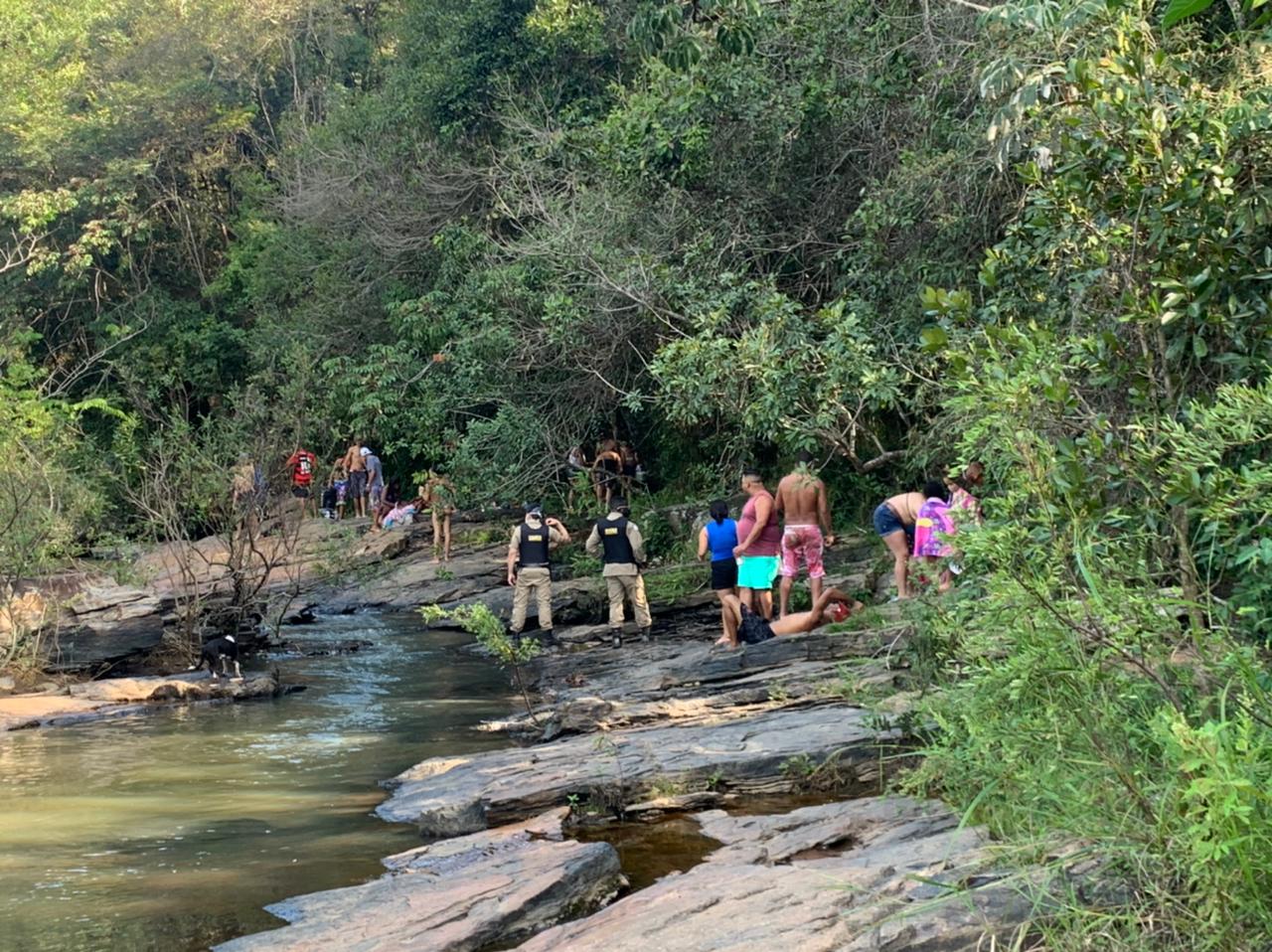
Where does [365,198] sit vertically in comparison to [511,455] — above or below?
above

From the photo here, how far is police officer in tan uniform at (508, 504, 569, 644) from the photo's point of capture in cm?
1741

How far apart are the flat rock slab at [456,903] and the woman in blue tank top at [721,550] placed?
22.2 ft

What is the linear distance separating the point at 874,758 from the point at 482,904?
330cm

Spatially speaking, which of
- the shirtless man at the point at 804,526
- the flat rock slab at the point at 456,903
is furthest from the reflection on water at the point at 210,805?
the shirtless man at the point at 804,526

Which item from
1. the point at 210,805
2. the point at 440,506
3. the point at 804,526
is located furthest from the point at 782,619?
the point at 440,506

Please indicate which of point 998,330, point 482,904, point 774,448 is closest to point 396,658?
point 774,448

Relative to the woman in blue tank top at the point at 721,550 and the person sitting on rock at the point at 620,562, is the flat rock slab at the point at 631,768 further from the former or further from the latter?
the person sitting on rock at the point at 620,562

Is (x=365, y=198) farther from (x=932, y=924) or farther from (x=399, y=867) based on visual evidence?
(x=932, y=924)

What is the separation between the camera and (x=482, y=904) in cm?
674

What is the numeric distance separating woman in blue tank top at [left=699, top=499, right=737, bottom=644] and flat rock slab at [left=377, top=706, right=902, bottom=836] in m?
4.20

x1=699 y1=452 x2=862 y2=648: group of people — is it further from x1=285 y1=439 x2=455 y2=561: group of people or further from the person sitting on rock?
x1=285 y1=439 x2=455 y2=561: group of people

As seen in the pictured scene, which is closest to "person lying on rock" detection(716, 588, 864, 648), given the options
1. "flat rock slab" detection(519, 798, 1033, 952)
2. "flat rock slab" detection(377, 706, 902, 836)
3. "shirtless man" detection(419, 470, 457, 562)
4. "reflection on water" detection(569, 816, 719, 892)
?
"flat rock slab" detection(377, 706, 902, 836)

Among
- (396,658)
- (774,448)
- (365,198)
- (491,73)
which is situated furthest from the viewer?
(365,198)

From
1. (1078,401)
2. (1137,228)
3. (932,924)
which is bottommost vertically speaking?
(932,924)
